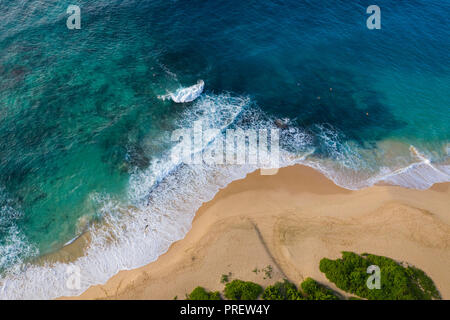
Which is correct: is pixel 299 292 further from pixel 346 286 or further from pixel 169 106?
pixel 169 106

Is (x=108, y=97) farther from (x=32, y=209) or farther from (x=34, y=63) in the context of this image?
(x=32, y=209)

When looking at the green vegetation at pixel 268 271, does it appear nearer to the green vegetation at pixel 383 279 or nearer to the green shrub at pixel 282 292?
the green shrub at pixel 282 292

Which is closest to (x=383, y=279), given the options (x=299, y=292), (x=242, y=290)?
(x=299, y=292)

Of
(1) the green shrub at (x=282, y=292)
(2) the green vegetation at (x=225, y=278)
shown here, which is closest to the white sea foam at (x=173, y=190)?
(2) the green vegetation at (x=225, y=278)

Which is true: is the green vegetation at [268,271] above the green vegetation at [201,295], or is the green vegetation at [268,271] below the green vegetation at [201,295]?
above

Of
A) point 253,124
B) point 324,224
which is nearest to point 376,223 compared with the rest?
point 324,224
